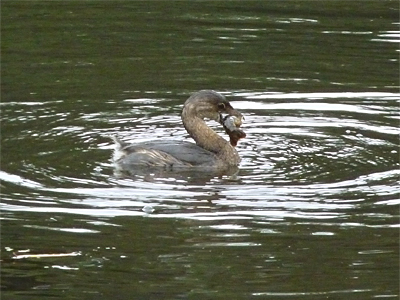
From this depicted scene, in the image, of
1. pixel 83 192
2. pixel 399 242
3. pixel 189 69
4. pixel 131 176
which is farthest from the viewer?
pixel 189 69

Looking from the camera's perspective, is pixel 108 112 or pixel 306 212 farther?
pixel 108 112

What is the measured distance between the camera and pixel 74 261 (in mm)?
9008

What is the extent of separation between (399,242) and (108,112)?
569 cm

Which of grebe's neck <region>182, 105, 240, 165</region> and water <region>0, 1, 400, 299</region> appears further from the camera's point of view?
grebe's neck <region>182, 105, 240, 165</region>

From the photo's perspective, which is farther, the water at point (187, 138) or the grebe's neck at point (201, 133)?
the grebe's neck at point (201, 133)

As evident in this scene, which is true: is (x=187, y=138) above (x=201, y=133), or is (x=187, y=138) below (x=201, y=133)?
below

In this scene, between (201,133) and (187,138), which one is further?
(187,138)

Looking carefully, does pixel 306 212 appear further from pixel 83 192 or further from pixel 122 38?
pixel 122 38

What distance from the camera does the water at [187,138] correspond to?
8.82 metres

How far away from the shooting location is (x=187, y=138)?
1355 centimetres

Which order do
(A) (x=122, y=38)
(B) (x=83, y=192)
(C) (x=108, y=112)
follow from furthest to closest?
(A) (x=122, y=38) < (C) (x=108, y=112) < (B) (x=83, y=192)

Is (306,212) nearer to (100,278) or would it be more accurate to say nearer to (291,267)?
(291,267)

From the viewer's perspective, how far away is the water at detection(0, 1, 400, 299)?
8.82 metres

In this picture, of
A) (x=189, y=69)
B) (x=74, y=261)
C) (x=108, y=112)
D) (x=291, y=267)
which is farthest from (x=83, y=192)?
(x=189, y=69)
